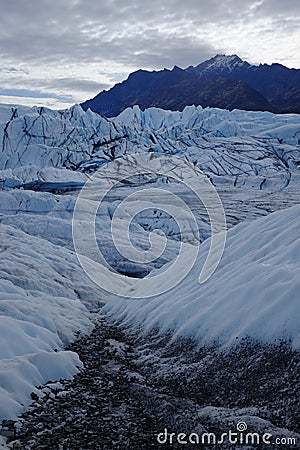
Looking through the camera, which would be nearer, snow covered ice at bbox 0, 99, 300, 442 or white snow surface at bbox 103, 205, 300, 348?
white snow surface at bbox 103, 205, 300, 348

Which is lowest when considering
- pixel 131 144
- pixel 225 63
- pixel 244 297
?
pixel 244 297

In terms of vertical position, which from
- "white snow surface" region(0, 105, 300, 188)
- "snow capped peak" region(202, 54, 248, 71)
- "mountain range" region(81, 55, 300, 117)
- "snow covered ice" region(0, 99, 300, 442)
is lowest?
"snow covered ice" region(0, 99, 300, 442)

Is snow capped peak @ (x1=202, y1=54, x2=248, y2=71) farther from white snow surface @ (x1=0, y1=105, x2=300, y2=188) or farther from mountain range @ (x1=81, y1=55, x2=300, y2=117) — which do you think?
white snow surface @ (x1=0, y1=105, x2=300, y2=188)

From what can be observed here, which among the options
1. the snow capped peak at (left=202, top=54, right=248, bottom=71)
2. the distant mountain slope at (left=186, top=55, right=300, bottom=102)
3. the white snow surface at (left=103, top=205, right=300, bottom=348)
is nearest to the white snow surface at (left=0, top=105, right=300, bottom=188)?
A: the white snow surface at (left=103, top=205, right=300, bottom=348)

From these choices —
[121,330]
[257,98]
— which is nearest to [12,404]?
[121,330]

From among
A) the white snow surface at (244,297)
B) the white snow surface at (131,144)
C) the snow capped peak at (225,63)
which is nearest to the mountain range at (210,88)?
the snow capped peak at (225,63)

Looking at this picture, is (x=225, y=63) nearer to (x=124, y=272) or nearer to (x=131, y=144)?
(x=131, y=144)

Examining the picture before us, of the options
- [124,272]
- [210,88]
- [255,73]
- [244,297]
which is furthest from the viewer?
[255,73]

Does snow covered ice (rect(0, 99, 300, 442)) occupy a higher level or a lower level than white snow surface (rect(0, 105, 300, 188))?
lower

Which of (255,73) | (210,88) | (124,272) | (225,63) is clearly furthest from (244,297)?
(225,63)
